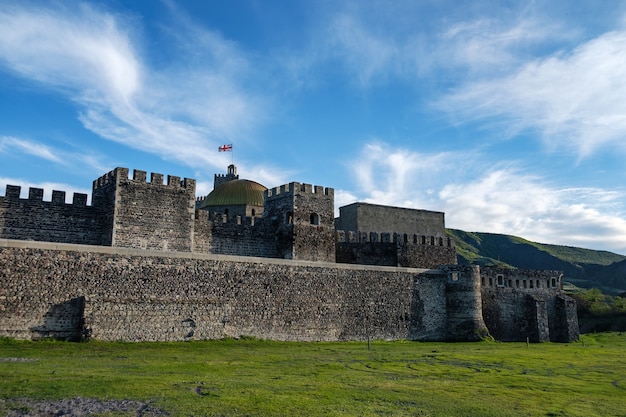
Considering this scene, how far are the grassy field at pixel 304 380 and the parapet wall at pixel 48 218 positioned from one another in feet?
26.8

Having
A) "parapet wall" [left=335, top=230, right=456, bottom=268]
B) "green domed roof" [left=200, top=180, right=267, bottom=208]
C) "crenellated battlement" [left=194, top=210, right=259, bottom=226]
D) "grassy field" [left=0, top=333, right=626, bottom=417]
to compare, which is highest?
"green domed roof" [left=200, top=180, right=267, bottom=208]

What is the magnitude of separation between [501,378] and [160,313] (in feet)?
43.7

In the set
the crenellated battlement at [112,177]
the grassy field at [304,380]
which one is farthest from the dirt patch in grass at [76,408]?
the crenellated battlement at [112,177]

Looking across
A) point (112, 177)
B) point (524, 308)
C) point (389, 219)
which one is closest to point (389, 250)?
point (389, 219)

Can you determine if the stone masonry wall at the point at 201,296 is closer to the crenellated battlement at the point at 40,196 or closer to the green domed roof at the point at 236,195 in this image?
the crenellated battlement at the point at 40,196

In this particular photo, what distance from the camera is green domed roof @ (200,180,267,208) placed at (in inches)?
1615

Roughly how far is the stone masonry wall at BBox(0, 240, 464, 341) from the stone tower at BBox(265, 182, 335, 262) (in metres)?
4.20

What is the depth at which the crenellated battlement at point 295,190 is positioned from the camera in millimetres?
34219

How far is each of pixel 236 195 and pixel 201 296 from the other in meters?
17.4

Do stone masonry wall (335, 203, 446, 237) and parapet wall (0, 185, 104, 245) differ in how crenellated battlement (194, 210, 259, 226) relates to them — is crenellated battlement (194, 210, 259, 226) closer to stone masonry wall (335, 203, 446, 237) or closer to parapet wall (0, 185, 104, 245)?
parapet wall (0, 185, 104, 245)

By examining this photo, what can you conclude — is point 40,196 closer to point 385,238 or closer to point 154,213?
point 154,213

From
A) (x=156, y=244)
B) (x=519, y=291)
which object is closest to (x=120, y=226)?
(x=156, y=244)

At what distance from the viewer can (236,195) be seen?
41469mm

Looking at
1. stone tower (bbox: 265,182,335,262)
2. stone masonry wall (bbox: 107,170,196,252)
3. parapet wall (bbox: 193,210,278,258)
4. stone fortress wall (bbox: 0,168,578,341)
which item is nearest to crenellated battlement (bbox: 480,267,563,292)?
stone fortress wall (bbox: 0,168,578,341)
